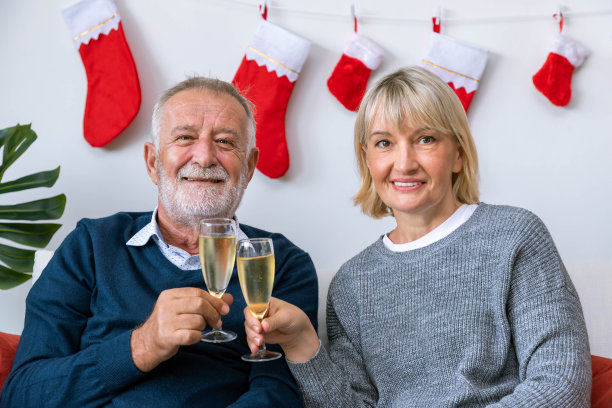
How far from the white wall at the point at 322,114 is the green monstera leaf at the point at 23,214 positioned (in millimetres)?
291

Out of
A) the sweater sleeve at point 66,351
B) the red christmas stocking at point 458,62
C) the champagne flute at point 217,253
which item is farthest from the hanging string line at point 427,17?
the champagne flute at point 217,253

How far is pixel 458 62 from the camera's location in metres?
2.56

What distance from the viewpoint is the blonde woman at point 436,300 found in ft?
4.67

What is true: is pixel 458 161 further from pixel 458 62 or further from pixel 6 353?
pixel 6 353

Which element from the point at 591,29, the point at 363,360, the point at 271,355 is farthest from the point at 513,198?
the point at 271,355

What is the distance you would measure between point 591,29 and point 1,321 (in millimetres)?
2644

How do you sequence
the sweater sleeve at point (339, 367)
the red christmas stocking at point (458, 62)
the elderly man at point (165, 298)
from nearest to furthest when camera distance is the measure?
the elderly man at point (165, 298)
the sweater sleeve at point (339, 367)
the red christmas stocking at point (458, 62)

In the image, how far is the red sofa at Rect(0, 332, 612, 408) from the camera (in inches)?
58.4

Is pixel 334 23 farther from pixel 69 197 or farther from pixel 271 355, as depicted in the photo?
pixel 271 355

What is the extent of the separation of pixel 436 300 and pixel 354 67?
1.23 metres

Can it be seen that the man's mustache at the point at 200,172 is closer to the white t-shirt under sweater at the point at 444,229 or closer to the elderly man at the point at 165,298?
the elderly man at the point at 165,298

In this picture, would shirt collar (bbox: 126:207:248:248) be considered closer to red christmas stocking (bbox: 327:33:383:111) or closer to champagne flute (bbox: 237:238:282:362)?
champagne flute (bbox: 237:238:282:362)

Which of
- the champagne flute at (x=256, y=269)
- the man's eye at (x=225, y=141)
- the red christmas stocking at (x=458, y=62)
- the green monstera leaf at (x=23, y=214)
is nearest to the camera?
the champagne flute at (x=256, y=269)

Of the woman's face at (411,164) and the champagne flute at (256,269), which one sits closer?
the champagne flute at (256,269)
